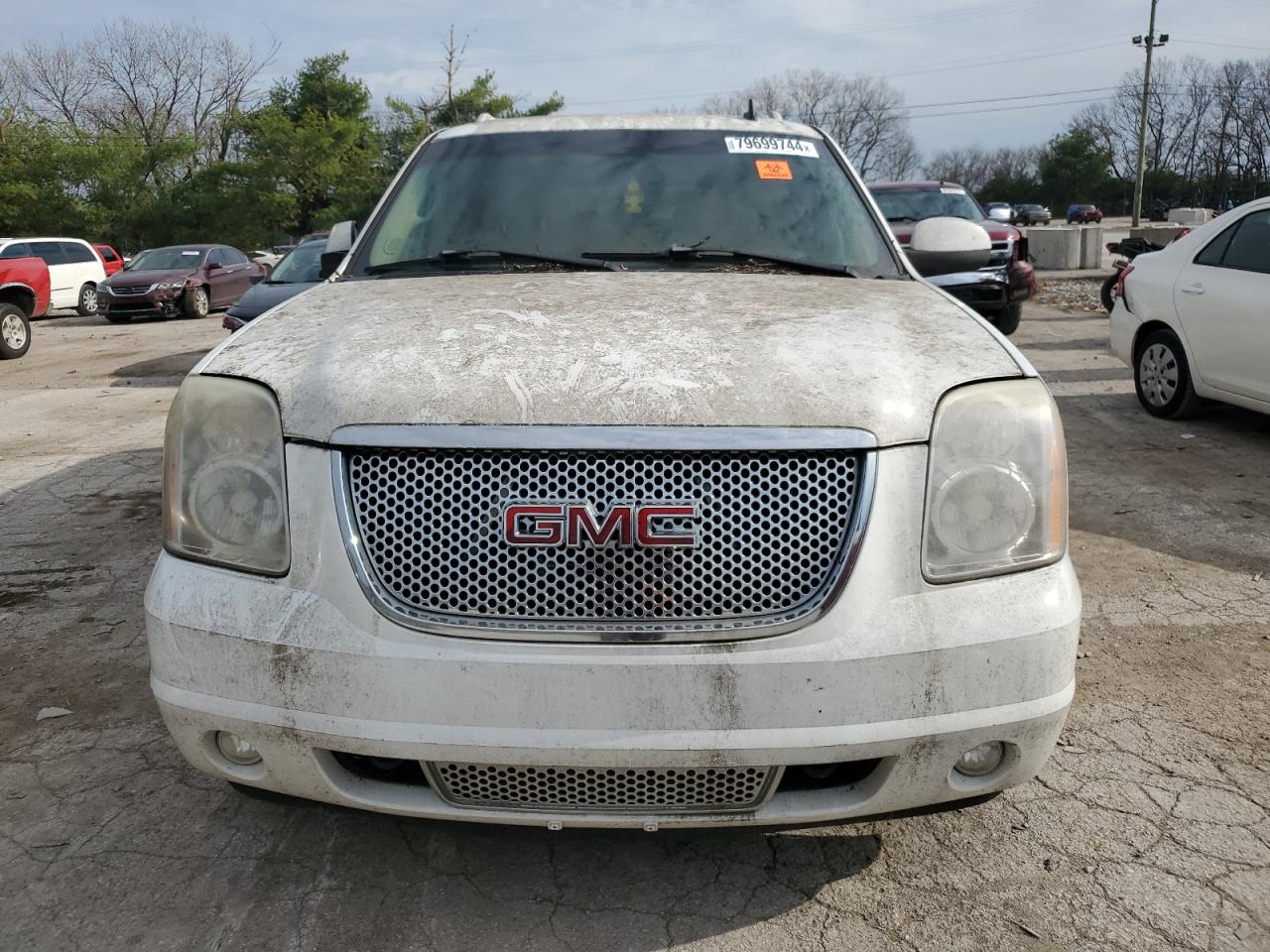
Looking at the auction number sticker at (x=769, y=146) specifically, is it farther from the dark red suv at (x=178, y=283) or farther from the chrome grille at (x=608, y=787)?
the dark red suv at (x=178, y=283)

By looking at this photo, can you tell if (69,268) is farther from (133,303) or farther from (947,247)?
(947,247)

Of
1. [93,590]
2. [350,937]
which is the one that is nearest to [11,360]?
Result: [93,590]

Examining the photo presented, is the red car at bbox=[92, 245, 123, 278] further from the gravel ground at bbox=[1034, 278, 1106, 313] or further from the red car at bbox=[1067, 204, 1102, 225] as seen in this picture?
the red car at bbox=[1067, 204, 1102, 225]

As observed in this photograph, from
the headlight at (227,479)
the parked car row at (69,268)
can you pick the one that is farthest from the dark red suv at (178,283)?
the headlight at (227,479)

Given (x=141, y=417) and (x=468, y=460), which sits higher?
(x=468, y=460)

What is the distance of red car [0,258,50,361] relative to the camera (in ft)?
48.3

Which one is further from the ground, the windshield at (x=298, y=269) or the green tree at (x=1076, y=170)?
the green tree at (x=1076, y=170)

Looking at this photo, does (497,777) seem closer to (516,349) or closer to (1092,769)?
(516,349)

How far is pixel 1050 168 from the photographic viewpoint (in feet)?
273

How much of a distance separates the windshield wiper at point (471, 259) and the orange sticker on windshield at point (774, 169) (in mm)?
728

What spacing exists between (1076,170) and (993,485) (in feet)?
294

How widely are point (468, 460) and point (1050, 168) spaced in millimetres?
90848

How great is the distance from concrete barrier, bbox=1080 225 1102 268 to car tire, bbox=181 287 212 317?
61.2ft

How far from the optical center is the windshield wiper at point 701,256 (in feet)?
10.3
